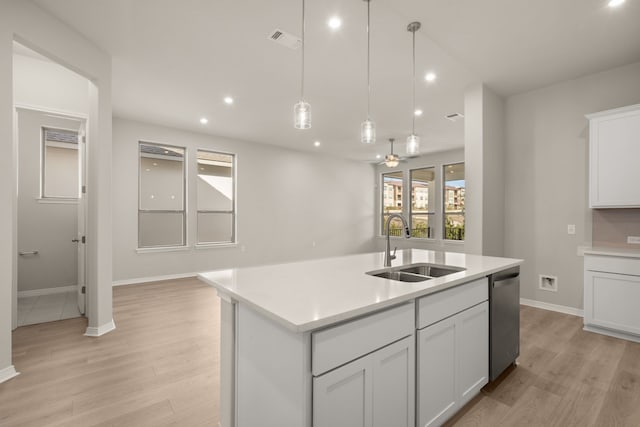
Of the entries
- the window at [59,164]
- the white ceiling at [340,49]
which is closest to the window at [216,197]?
the white ceiling at [340,49]

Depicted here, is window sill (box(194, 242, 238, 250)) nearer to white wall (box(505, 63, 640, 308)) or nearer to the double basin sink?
the double basin sink

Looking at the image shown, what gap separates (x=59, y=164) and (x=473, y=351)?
5824mm

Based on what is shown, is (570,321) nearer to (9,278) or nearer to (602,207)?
(602,207)

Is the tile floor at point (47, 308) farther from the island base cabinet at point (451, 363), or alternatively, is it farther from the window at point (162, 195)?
the island base cabinet at point (451, 363)

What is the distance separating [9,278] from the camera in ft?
7.18

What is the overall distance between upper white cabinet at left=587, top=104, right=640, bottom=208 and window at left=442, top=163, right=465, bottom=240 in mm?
4485

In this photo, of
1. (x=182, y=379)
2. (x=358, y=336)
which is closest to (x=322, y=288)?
(x=358, y=336)

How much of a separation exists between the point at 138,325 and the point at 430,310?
328cm

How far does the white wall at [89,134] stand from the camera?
2.15m

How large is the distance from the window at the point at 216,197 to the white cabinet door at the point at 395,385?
5659mm

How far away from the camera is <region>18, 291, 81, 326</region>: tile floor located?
345cm

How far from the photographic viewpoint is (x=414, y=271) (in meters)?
2.25

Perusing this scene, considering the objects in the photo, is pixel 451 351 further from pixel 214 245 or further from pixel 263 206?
pixel 263 206

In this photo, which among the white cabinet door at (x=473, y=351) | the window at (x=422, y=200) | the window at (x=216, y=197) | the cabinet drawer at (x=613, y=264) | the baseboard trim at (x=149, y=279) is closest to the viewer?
the white cabinet door at (x=473, y=351)
